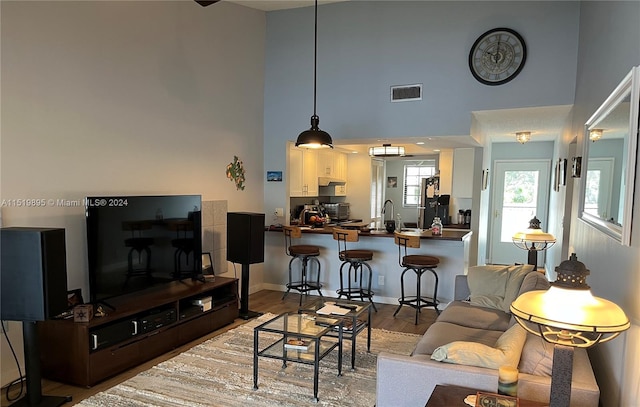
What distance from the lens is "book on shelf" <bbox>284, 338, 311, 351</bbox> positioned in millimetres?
2975

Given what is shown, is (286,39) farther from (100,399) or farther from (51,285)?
(100,399)

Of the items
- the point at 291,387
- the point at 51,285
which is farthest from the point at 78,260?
the point at 291,387

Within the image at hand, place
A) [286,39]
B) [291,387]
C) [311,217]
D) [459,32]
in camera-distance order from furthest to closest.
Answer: [311,217], [286,39], [459,32], [291,387]

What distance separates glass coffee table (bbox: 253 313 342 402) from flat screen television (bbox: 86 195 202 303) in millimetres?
1298

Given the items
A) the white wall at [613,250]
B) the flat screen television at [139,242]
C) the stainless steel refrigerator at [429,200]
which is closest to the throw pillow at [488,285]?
the white wall at [613,250]

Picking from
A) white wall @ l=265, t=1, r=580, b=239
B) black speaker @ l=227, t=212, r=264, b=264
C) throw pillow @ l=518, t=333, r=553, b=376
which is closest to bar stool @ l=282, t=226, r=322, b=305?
white wall @ l=265, t=1, r=580, b=239

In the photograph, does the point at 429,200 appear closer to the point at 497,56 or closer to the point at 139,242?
the point at 497,56

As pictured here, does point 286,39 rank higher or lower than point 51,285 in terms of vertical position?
higher

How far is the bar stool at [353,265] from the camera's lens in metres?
5.00

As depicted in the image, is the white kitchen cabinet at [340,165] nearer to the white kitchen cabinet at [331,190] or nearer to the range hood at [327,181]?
the range hood at [327,181]

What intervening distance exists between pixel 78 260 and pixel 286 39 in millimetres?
3854

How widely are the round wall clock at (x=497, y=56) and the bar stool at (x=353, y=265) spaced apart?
7.81 feet

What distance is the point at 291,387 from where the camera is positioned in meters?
2.96

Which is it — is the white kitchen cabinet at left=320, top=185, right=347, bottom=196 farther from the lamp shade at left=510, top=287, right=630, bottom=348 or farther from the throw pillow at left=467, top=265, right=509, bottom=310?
the lamp shade at left=510, top=287, right=630, bottom=348
